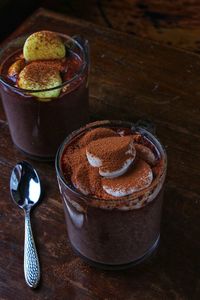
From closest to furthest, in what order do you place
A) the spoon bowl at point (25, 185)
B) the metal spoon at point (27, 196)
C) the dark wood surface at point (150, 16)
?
the metal spoon at point (27, 196) → the spoon bowl at point (25, 185) → the dark wood surface at point (150, 16)

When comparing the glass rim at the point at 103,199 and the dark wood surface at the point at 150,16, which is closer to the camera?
the glass rim at the point at 103,199

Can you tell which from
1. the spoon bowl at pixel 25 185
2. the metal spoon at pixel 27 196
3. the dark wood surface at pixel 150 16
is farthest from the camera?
the dark wood surface at pixel 150 16

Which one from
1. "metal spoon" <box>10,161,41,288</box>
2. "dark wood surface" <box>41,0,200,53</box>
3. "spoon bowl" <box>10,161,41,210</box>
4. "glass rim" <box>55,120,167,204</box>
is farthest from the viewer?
"dark wood surface" <box>41,0,200,53</box>

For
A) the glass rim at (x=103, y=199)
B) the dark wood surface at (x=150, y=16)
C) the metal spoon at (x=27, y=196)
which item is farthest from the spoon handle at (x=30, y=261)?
the dark wood surface at (x=150, y=16)

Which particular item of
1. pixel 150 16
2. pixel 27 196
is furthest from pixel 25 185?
pixel 150 16

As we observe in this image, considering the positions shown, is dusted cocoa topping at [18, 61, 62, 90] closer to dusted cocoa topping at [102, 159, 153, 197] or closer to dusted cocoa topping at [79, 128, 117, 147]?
dusted cocoa topping at [79, 128, 117, 147]

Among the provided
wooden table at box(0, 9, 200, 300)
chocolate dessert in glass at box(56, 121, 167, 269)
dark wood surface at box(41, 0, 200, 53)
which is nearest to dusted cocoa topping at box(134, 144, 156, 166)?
chocolate dessert in glass at box(56, 121, 167, 269)

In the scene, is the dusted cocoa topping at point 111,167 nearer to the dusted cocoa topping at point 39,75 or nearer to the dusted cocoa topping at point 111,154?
the dusted cocoa topping at point 111,154
